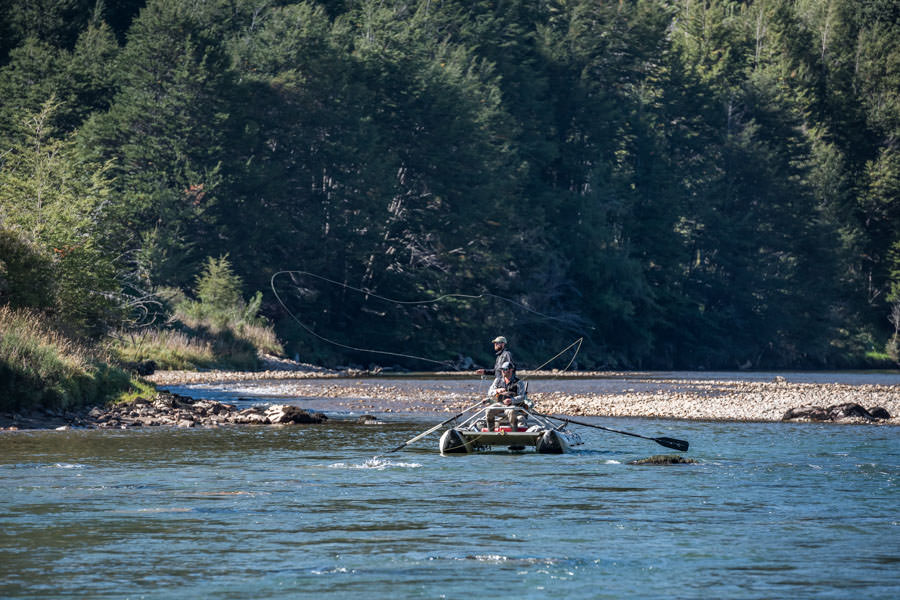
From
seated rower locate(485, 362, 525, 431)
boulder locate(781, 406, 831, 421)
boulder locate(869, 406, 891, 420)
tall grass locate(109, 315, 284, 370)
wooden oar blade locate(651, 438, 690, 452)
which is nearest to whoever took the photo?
seated rower locate(485, 362, 525, 431)

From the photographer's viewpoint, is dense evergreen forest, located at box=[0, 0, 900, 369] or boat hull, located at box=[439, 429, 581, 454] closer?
boat hull, located at box=[439, 429, 581, 454]

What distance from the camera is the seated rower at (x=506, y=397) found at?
2567 cm

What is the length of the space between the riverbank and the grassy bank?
260 inches

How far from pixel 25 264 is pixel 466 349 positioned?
4152cm

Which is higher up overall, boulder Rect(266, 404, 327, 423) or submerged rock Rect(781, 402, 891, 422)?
submerged rock Rect(781, 402, 891, 422)

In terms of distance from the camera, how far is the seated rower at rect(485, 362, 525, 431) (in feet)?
84.2

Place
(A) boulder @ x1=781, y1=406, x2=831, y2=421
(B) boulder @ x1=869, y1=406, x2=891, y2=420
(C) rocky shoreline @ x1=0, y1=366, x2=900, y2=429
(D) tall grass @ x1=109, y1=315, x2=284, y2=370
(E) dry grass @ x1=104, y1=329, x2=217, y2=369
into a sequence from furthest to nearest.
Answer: (D) tall grass @ x1=109, y1=315, x2=284, y2=370 < (E) dry grass @ x1=104, y1=329, x2=217, y2=369 < (A) boulder @ x1=781, y1=406, x2=831, y2=421 < (B) boulder @ x1=869, y1=406, x2=891, y2=420 < (C) rocky shoreline @ x1=0, y1=366, x2=900, y2=429

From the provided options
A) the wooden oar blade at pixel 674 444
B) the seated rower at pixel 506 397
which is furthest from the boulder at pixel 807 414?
the seated rower at pixel 506 397

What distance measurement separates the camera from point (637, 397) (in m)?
42.2

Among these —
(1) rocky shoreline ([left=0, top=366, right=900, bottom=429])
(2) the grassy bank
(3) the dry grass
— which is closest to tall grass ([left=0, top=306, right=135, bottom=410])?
(2) the grassy bank

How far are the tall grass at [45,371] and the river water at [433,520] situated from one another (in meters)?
2.77

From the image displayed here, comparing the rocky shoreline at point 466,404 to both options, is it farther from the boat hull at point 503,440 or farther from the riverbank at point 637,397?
the boat hull at point 503,440

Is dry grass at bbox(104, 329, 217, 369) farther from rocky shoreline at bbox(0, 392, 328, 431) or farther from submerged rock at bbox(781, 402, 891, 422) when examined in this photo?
submerged rock at bbox(781, 402, 891, 422)

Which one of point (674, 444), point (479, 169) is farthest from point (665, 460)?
point (479, 169)
